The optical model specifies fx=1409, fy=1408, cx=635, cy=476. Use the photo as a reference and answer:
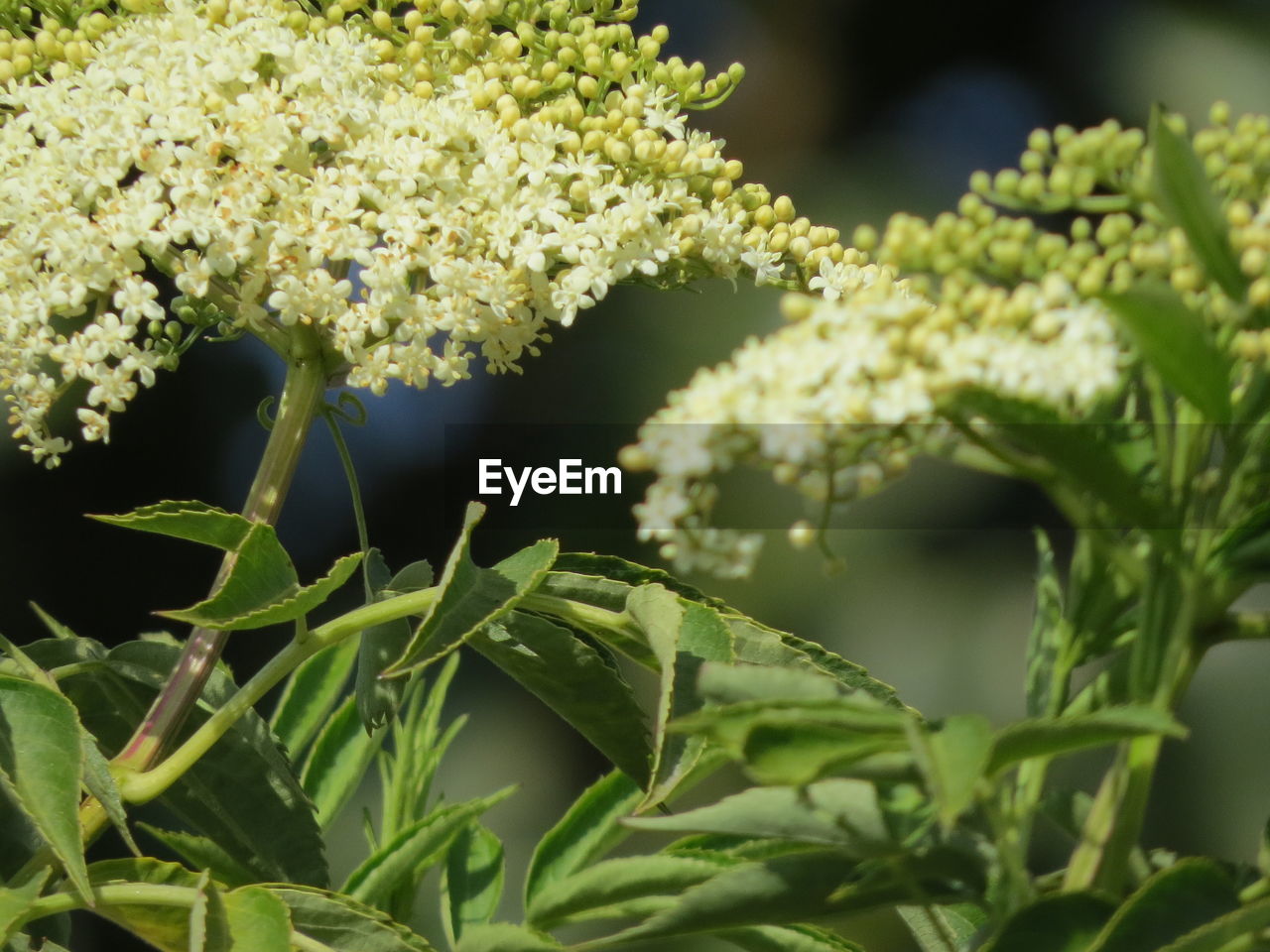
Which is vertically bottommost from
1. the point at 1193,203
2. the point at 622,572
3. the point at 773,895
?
the point at 773,895

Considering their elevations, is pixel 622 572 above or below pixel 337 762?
above

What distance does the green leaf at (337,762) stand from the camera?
874 mm

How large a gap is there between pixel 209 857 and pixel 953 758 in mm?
463

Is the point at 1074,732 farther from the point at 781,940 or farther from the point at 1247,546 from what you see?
the point at 781,940

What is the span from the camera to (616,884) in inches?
23.1

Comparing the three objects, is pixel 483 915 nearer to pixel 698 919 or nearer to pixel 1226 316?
pixel 698 919

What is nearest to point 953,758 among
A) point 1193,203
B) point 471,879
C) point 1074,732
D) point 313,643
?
point 1074,732

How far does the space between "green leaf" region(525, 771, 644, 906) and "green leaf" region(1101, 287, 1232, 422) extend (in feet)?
1.39

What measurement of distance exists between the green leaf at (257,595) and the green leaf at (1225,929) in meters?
0.36

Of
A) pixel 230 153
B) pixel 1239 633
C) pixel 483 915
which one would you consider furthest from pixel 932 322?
pixel 483 915

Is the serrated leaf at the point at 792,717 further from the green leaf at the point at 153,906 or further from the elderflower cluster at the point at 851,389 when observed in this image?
the green leaf at the point at 153,906

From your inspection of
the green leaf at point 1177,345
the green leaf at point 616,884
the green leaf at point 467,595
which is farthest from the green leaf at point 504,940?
the green leaf at point 1177,345

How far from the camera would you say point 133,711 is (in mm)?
765

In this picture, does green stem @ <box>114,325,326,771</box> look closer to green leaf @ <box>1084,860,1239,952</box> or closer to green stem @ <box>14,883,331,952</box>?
green stem @ <box>14,883,331,952</box>
